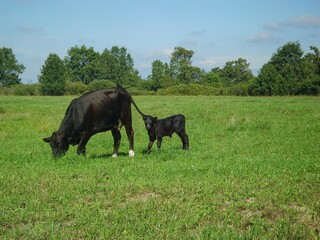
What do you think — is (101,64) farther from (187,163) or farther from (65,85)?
(187,163)

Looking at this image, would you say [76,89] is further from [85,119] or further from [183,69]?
[85,119]

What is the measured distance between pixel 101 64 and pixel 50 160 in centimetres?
11268

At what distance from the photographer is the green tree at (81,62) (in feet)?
398

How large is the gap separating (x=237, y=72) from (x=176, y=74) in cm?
1911

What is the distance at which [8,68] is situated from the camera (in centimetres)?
11319

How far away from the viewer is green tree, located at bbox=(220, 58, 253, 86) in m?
111

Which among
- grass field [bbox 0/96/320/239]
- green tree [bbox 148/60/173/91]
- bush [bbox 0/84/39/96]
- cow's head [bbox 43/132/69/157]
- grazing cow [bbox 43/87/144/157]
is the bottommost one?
grass field [bbox 0/96/320/239]

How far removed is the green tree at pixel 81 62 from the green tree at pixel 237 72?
4096cm

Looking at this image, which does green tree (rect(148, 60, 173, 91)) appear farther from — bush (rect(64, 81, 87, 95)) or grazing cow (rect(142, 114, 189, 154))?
grazing cow (rect(142, 114, 189, 154))

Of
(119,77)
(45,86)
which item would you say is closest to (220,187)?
(45,86)

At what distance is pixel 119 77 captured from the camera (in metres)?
118

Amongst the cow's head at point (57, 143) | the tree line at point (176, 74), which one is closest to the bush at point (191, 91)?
the tree line at point (176, 74)

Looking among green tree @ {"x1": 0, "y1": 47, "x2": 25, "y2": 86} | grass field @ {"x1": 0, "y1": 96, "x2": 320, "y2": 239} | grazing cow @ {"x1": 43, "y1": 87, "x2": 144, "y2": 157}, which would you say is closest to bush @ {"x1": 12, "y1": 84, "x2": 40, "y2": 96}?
green tree @ {"x1": 0, "y1": 47, "x2": 25, "y2": 86}

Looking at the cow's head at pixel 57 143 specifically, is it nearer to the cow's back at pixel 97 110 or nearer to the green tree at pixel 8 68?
the cow's back at pixel 97 110
